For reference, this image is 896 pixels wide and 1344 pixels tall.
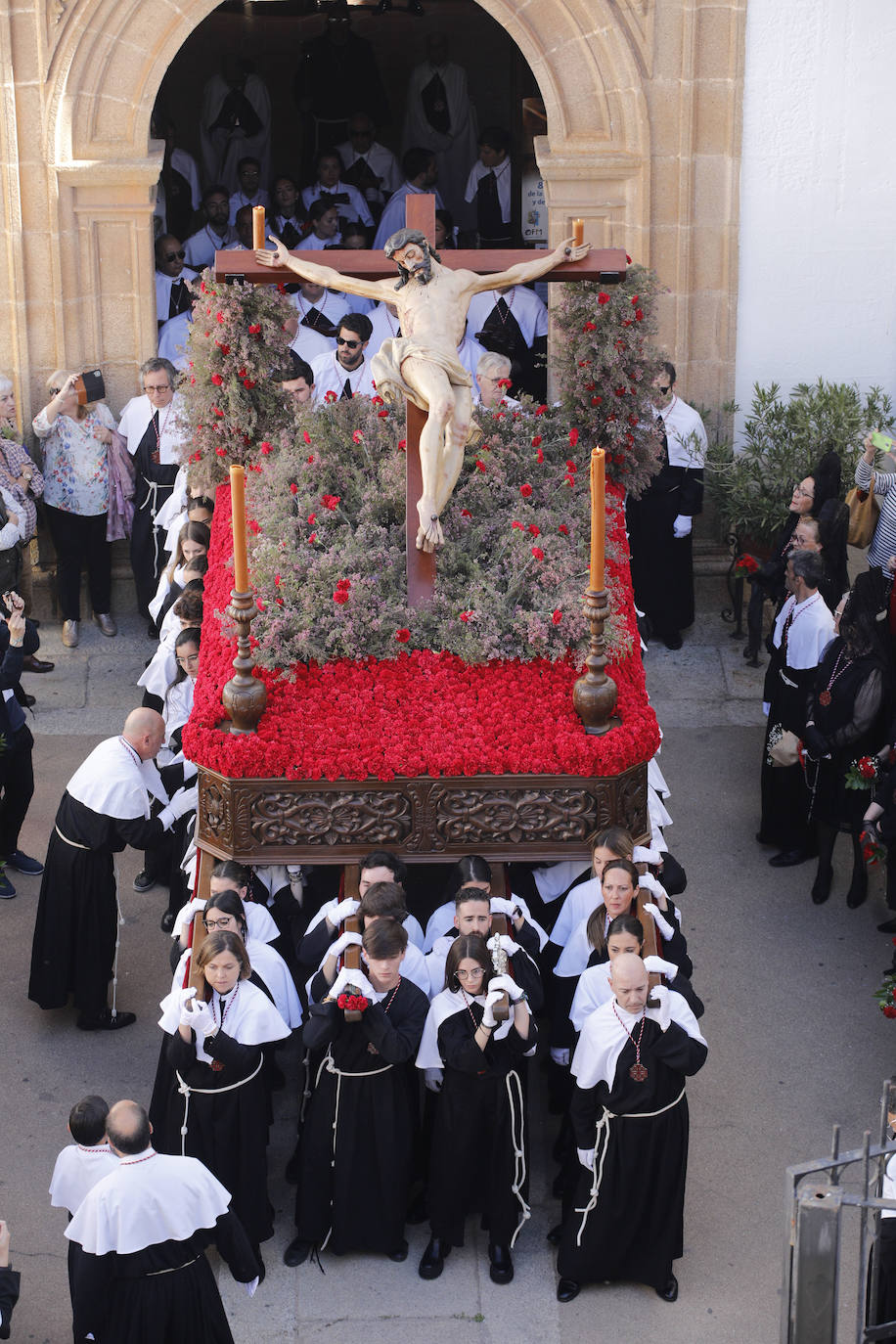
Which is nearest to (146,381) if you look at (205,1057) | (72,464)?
→ (72,464)

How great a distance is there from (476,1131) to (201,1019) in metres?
1.06

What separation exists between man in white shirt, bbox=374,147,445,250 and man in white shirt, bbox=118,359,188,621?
11.2 feet

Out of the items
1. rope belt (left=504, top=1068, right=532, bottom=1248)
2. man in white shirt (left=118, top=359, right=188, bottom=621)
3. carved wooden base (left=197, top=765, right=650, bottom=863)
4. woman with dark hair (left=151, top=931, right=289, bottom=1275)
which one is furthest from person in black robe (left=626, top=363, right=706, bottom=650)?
woman with dark hair (left=151, top=931, right=289, bottom=1275)

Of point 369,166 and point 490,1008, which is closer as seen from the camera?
point 490,1008

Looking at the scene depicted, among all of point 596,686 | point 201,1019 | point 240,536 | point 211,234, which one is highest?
point 211,234

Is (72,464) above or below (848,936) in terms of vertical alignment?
above

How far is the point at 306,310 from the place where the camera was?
41.5ft

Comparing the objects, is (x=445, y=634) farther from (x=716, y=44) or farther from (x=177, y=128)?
(x=177, y=128)

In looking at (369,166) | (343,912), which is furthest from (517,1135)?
(369,166)

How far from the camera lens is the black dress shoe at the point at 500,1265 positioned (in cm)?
646

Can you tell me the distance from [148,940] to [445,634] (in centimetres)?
219

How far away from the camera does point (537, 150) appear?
11.5m

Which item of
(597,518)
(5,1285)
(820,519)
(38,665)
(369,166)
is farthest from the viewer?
(369,166)

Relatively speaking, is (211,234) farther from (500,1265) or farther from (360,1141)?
(500,1265)
